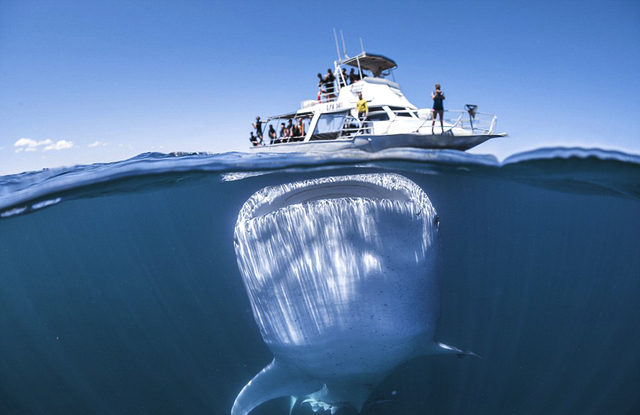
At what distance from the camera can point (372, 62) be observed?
15109mm

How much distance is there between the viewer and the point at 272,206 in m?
2.92

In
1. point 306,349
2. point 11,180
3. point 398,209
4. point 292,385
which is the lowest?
point 292,385

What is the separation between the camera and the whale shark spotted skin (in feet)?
8.25

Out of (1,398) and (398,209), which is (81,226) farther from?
(398,209)

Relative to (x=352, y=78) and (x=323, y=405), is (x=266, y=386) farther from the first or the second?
(x=352, y=78)

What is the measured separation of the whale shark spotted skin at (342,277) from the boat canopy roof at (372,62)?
497 inches

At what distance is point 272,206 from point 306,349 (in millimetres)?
1016

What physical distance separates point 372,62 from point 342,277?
1402 centimetres

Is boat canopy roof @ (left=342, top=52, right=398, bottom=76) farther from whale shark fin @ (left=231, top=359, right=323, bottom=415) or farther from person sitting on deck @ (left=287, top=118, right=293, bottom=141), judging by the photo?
whale shark fin @ (left=231, top=359, right=323, bottom=415)

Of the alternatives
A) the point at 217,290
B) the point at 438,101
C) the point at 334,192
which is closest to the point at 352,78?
the point at 438,101

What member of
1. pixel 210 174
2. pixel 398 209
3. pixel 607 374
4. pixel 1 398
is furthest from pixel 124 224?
pixel 607 374

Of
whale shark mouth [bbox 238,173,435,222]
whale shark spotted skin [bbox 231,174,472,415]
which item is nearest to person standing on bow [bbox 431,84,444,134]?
whale shark mouth [bbox 238,173,435,222]

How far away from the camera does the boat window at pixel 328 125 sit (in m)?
12.9

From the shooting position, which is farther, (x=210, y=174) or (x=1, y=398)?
(x=1, y=398)
